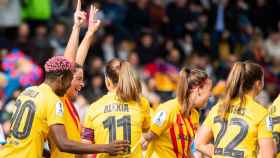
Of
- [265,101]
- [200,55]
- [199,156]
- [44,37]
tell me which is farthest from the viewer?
[200,55]

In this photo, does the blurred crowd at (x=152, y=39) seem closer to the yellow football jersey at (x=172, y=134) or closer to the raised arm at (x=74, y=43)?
the raised arm at (x=74, y=43)

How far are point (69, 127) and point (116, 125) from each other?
54 cm

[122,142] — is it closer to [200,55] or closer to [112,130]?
[112,130]

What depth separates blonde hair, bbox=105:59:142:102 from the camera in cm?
879

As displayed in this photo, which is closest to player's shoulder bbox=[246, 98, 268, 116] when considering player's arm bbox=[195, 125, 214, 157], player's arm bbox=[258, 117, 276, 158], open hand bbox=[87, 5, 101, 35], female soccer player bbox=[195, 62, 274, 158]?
female soccer player bbox=[195, 62, 274, 158]

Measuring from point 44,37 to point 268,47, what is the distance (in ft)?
21.1

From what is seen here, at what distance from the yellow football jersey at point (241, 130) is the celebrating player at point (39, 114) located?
145 centimetres

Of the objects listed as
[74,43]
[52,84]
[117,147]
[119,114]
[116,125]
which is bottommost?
[117,147]

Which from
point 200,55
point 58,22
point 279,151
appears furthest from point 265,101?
point 279,151

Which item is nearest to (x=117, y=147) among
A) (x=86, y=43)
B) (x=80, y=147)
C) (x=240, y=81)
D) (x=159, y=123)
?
(x=80, y=147)

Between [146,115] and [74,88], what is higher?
[74,88]

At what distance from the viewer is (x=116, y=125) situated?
8.75 m

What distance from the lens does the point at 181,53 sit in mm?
19359

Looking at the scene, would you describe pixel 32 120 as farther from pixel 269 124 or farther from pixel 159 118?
pixel 269 124
